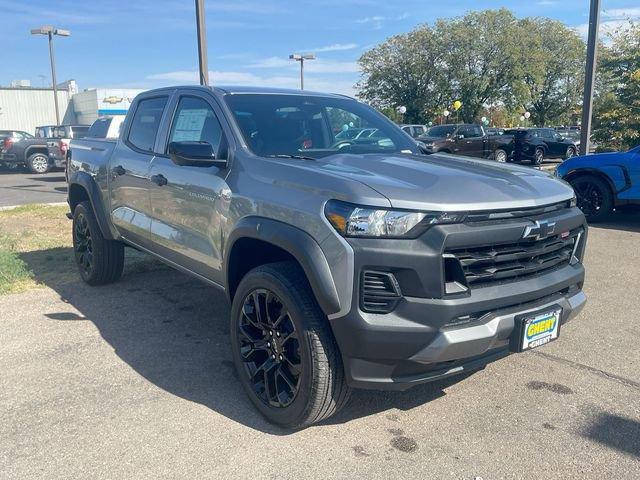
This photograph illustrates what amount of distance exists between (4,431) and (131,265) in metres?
3.73

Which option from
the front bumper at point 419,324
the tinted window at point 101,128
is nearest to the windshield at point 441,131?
the tinted window at point 101,128

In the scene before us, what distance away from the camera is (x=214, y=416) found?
133 inches

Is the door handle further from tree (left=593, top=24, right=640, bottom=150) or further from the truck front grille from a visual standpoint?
tree (left=593, top=24, right=640, bottom=150)

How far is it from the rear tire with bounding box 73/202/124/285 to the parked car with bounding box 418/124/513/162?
50.0 ft

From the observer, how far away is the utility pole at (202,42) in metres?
10.5

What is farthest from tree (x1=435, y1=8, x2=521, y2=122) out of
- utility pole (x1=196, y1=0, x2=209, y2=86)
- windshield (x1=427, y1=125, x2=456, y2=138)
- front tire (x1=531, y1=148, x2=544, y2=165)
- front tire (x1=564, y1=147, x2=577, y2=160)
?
utility pole (x1=196, y1=0, x2=209, y2=86)

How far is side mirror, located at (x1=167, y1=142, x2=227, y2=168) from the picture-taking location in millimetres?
3541

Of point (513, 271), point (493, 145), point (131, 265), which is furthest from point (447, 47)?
point (513, 271)

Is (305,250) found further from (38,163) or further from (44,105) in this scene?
(44,105)

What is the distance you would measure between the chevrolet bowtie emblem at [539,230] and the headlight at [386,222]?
18.8 inches

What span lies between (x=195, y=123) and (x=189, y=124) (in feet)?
0.37

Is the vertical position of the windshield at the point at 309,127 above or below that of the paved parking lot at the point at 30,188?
above

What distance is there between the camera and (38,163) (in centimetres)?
2089

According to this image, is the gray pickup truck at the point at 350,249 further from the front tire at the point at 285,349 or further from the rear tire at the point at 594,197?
the rear tire at the point at 594,197
